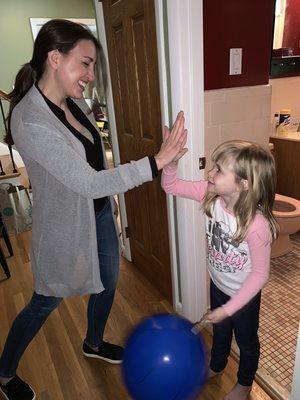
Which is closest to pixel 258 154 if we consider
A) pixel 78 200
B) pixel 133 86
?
pixel 78 200

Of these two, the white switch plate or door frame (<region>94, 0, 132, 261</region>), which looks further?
door frame (<region>94, 0, 132, 261</region>)

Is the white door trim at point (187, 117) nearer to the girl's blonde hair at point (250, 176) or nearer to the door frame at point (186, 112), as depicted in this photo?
the door frame at point (186, 112)

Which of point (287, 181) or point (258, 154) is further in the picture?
point (287, 181)

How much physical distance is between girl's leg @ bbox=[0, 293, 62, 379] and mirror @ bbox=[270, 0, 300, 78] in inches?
103

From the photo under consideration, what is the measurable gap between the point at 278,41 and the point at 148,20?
1807 millimetres

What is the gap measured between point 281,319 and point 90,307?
1115 millimetres

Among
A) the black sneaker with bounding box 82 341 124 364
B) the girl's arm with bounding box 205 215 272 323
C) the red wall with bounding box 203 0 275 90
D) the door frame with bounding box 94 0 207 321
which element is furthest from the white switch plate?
the black sneaker with bounding box 82 341 124 364

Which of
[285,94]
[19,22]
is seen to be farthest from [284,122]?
[19,22]

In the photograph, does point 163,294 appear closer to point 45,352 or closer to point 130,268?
point 130,268

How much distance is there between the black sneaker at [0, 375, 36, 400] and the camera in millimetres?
1379

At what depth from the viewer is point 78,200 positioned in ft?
3.57

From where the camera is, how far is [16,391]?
54.6 inches

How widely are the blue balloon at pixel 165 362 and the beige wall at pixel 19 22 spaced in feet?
14.0

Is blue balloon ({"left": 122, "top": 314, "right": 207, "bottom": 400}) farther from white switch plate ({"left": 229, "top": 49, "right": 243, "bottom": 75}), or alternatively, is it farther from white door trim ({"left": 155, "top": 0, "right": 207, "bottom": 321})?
white switch plate ({"left": 229, "top": 49, "right": 243, "bottom": 75})
